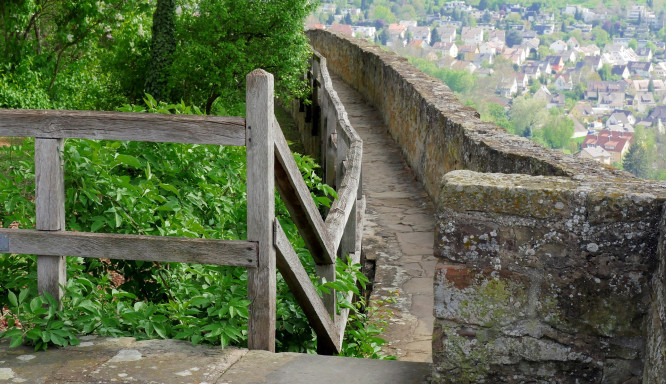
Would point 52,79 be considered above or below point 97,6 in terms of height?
below

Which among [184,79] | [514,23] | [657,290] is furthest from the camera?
[514,23]

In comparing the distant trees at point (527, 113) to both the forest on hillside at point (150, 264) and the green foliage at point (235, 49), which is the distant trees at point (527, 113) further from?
the forest on hillside at point (150, 264)

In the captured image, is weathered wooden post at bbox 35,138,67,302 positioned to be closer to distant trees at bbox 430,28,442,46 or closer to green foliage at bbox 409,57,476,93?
green foliage at bbox 409,57,476,93

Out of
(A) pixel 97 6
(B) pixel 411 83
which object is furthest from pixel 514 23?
(B) pixel 411 83

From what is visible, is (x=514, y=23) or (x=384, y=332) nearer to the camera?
(x=384, y=332)

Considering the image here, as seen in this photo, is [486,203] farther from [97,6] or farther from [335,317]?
[97,6]

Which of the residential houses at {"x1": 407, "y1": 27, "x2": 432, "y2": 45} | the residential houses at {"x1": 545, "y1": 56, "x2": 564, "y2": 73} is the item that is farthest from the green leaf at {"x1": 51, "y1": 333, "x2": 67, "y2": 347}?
the residential houses at {"x1": 407, "y1": 27, "x2": 432, "y2": 45}

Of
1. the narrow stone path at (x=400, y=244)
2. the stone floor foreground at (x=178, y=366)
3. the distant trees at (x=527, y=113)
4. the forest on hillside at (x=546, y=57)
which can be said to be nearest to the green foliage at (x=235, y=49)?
the narrow stone path at (x=400, y=244)

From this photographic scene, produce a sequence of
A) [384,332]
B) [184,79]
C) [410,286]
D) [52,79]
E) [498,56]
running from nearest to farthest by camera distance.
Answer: [384,332] < [410,286] < [184,79] < [52,79] < [498,56]

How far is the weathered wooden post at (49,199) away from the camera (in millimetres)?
2918

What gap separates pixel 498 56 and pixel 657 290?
61303 millimetres

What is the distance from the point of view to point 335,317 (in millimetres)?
4078

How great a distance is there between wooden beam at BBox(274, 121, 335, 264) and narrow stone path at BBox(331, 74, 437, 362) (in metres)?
1.14

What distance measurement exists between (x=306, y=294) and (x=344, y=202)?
107cm
